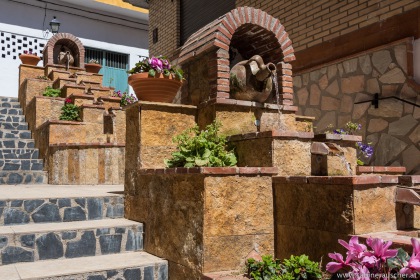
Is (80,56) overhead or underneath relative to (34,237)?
overhead

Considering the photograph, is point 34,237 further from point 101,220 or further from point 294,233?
point 294,233

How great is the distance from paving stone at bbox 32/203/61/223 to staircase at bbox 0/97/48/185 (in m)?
3.53

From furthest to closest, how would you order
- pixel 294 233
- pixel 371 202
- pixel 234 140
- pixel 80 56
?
1. pixel 80 56
2. pixel 234 140
3. pixel 294 233
4. pixel 371 202

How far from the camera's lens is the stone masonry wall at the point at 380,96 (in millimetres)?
6554

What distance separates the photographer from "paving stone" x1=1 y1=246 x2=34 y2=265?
3900mm

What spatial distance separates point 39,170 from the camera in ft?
28.2

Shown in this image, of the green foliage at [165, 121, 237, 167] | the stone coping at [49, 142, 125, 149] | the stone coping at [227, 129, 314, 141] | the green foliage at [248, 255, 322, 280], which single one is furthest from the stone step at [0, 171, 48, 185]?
the green foliage at [248, 255, 322, 280]

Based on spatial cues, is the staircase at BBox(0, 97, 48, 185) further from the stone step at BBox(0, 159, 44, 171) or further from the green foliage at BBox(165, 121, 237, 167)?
the green foliage at BBox(165, 121, 237, 167)

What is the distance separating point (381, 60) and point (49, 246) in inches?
231

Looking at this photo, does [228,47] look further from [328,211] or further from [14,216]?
[14,216]

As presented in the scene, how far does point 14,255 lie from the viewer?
3.93 metres

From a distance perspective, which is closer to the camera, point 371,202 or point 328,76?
point 371,202

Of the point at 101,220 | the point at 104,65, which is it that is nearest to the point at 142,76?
the point at 101,220

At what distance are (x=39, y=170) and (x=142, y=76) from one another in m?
4.69
